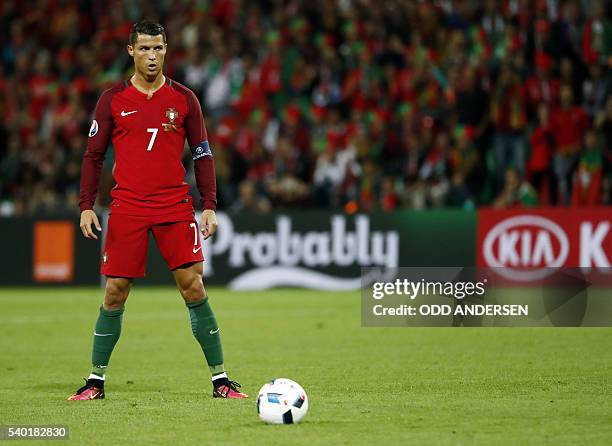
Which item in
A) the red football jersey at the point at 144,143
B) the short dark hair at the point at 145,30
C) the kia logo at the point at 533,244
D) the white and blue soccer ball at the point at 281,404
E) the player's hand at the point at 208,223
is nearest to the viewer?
the white and blue soccer ball at the point at 281,404

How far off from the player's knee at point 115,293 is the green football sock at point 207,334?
0.44 m

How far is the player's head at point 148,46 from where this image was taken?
7.89 metres

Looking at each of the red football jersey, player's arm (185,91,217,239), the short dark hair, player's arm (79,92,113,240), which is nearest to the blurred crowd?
player's arm (185,91,217,239)

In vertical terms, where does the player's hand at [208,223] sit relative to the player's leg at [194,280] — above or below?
above

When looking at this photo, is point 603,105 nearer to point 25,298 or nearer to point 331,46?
point 331,46

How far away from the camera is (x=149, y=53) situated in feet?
26.0

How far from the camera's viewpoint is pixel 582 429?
658 centimetres

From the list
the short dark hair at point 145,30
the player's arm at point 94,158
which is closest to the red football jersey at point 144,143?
the player's arm at point 94,158

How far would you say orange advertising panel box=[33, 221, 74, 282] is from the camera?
19.5 metres

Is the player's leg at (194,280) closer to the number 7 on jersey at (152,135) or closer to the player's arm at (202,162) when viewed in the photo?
the player's arm at (202,162)

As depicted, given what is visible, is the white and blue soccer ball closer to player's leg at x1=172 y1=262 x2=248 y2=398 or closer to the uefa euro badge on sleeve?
player's leg at x1=172 y1=262 x2=248 y2=398

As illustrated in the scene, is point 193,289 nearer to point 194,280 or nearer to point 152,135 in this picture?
point 194,280

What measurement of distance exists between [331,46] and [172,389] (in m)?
13.9

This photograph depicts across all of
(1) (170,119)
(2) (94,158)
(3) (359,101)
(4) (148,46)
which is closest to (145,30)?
(4) (148,46)
